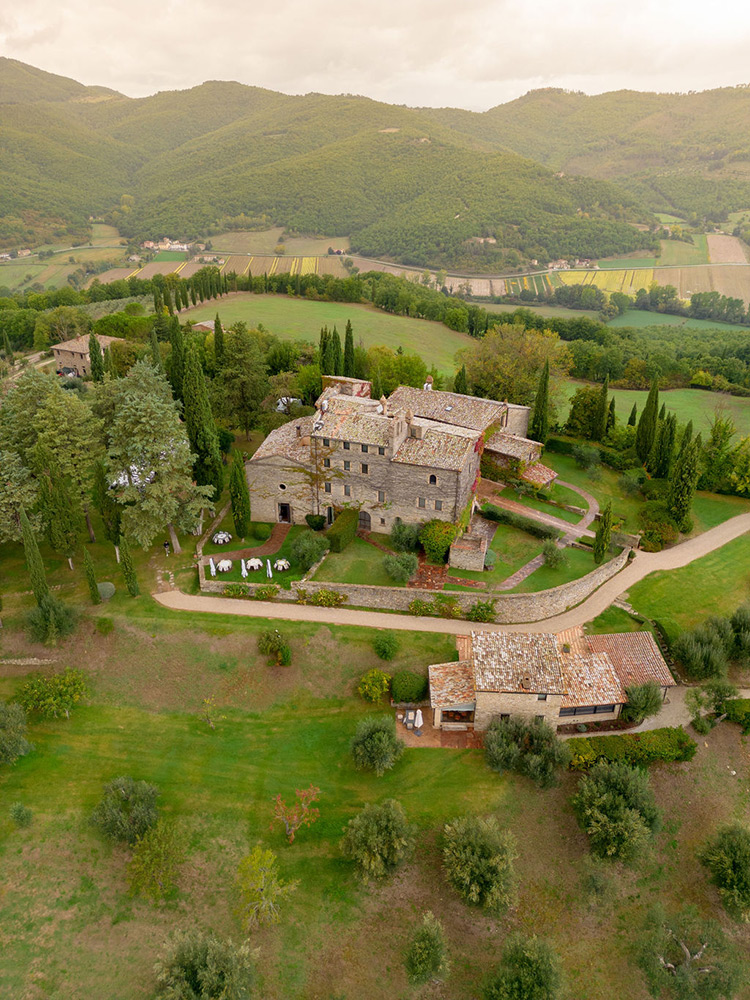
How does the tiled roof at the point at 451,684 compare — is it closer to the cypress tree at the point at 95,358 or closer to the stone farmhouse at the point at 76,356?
the cypress tree at the point at 95,358

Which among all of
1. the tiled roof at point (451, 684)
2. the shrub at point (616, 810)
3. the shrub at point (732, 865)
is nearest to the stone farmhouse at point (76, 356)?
the tiled roof at point (451, 684)

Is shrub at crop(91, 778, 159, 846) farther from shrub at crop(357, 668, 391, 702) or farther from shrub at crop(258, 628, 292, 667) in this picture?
shrub at crop(357, 668, 391, 702)

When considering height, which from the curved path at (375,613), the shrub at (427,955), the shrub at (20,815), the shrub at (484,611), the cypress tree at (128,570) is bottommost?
the shrub at (427,955)

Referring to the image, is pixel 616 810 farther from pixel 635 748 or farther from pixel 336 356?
pixel 336 356

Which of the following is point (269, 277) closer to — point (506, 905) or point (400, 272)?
point (400, 272)

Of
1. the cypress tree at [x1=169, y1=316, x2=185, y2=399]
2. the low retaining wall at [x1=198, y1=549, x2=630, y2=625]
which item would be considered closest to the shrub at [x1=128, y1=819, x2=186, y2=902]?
the low retaining wall at [x1=198, y1=549, x2=630, y2=625]

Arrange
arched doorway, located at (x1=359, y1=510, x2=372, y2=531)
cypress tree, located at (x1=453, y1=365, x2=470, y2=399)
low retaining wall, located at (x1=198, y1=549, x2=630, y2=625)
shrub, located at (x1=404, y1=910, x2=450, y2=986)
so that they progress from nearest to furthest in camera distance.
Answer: shrub, located at (x1=404, y1=910, x2=450, y2=986) < low retaining wall, located at (x1=198, y1=549, x2=630, y2=625) < arched doorway, located at (x1=359, y1=510, x2=372, y2=531) < cypress tree, located at (x1=453, y1=365, x2=470, y2=399)
